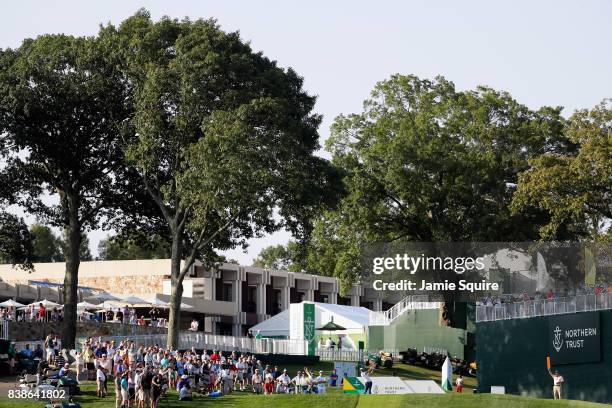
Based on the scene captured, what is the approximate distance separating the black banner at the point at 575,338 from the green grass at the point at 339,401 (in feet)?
39.5

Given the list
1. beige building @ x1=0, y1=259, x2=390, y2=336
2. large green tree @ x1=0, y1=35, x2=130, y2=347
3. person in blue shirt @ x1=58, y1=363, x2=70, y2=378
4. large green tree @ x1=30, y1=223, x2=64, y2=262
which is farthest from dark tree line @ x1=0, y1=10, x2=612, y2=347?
large green tree @ x1=30, y1=223, x2=64, y2=262

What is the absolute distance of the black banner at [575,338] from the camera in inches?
2135

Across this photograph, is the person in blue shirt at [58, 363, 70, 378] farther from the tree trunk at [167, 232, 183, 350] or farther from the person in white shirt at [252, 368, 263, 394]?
the tree trunk at [167, 232, 183, 350]

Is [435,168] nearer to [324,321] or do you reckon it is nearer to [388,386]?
[324,321]

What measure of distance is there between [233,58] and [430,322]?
76.5ft

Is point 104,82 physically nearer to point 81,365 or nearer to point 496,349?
point 81,365

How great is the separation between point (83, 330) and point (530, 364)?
2147cm

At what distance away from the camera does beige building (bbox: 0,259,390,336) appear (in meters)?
85.8

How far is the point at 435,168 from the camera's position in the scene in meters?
69.3

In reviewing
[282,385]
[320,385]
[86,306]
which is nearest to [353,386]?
[320,385]

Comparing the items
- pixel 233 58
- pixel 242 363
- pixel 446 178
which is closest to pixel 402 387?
pixel 242 363

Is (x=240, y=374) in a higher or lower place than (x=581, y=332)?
lower

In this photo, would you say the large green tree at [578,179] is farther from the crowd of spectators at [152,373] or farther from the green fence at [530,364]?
the crowd of spectators at [152,373]

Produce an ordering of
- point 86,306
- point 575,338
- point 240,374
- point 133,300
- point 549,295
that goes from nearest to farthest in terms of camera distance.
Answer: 1. point 240,374
2. point 575,338
3. point 549,295
4. point 86,306
5. point 133,300
